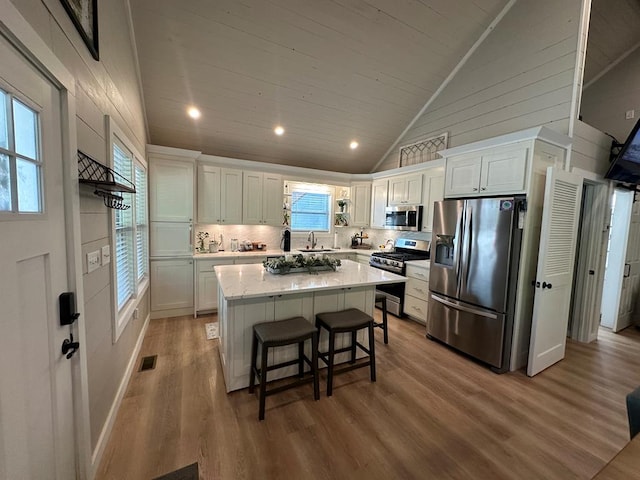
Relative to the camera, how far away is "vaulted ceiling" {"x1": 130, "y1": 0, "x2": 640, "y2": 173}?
275cm

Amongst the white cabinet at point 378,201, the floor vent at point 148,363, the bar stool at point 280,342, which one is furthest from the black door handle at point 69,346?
the white cabinet at point 378,201

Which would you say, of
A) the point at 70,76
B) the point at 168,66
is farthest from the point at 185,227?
the point at 70,76

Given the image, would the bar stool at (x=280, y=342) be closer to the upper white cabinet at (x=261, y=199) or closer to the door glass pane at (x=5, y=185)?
the door glass pane at (x=5, y=185)

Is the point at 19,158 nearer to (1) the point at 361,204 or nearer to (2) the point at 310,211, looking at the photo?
(2) the point at 310,211

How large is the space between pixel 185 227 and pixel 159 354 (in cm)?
179

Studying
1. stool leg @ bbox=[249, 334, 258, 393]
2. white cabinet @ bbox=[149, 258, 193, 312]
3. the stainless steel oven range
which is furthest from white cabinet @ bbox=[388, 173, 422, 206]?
white cabinet @ bbox=[149, 258, 193, 312]

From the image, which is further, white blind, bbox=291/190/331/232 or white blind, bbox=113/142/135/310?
white blind, bbox=291/190/331/232

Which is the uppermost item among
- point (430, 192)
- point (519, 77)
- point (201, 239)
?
point (519, 77)

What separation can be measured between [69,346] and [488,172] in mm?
3663

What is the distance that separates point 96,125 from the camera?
1668 mm

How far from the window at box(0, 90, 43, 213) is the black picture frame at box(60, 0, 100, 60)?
2.06ft

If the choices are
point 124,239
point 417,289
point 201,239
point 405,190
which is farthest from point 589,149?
point 201,239

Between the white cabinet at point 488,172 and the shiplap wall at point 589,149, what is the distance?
83 centimetres

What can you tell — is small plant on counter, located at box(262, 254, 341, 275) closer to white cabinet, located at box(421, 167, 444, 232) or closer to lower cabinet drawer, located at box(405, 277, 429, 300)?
lower cabinet drawer, located at box(405, 277, 429, 300)
